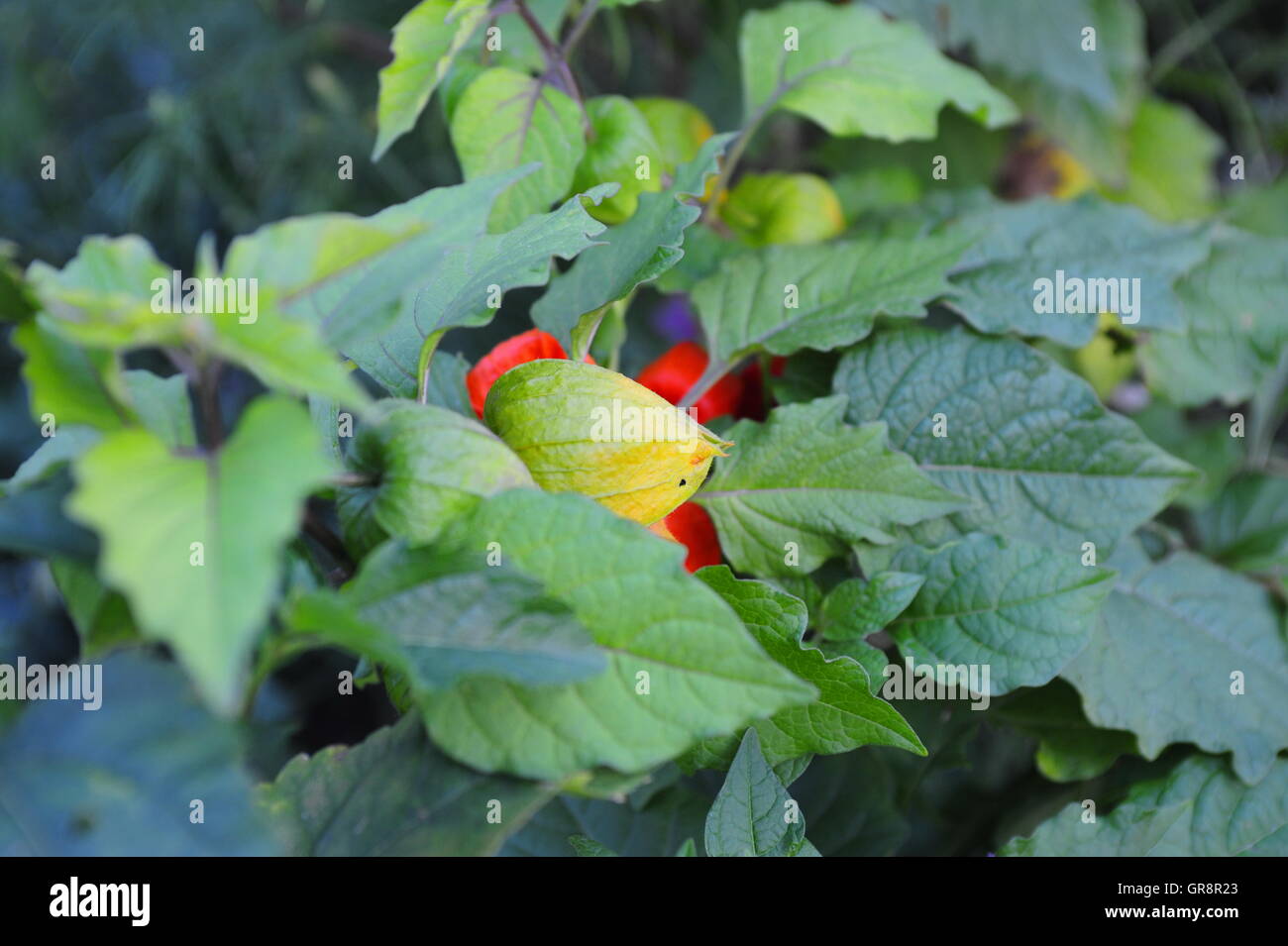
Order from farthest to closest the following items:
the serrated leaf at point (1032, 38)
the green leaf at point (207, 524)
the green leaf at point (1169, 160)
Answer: the green leaf at point (1169, 160) < the serrated leaf at point (1032, 38) < the green leaf at point (207, 524)

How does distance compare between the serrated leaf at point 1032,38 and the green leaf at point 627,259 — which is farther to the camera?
the serrated leaf at point 1032,38

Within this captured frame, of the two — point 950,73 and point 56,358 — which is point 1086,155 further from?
point 56,358

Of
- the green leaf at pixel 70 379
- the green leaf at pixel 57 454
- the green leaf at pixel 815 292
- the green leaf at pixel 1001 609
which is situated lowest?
the green leaf at pixel 1001 609

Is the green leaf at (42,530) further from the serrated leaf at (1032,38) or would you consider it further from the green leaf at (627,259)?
the serrated leaf at (1032,38)

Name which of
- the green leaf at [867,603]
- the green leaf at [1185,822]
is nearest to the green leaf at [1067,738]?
the green leaf at [1185,822]

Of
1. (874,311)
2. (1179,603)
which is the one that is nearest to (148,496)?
(874,311)

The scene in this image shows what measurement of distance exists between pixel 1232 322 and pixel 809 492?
30cm

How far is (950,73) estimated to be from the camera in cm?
54

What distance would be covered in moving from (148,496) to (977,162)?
701mm

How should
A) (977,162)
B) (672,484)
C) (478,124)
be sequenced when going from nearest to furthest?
(672,484) → (478,124) → (977,162)

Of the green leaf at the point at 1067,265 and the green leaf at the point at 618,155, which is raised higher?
the green leaf at the point at 618,155

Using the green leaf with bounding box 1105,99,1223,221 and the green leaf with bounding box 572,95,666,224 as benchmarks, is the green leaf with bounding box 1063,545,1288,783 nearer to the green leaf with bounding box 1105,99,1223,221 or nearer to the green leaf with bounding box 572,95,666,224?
the green leaf with bounding box 572,95,666,224

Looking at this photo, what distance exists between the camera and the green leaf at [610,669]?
278 millimetres

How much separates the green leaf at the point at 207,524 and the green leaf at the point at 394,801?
9 cm
